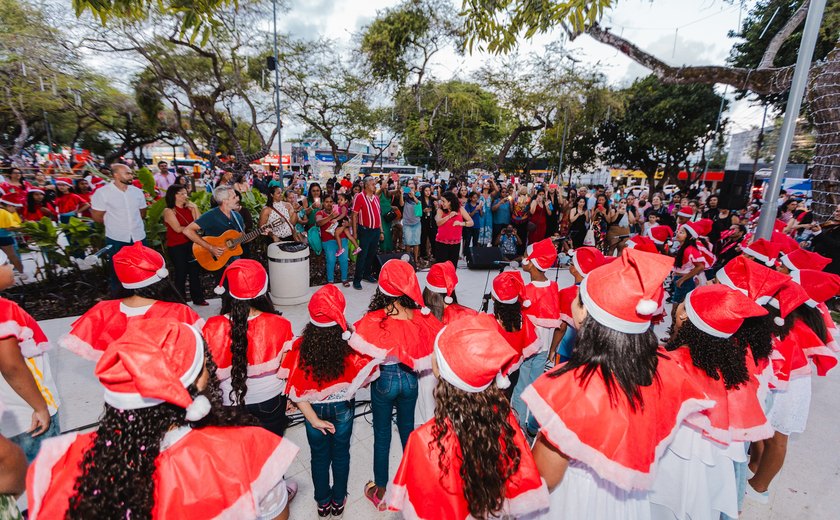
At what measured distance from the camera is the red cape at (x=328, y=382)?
89.9 inches

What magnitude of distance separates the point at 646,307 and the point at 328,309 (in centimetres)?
166

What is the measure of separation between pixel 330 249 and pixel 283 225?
98 cm

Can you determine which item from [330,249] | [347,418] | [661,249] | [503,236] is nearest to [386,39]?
[503,236]

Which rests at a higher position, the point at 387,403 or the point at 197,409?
the point at 197,409

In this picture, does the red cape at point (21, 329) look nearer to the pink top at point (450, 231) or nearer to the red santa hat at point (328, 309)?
the red santa hat at point (328, 309)

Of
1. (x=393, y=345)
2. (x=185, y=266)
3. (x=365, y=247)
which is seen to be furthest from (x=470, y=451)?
(x=365, y=247)

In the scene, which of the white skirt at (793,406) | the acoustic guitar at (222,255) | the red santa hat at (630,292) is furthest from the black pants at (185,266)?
the white skirt at (793,406)

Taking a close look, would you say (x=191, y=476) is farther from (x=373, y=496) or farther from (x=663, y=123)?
(x=663, y=123)

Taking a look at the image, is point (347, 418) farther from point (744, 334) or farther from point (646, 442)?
point (744, 334)

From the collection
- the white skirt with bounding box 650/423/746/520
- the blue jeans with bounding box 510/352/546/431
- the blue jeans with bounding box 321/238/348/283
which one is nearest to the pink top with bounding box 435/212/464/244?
the blue jeans with bounding box 321/238/348/283

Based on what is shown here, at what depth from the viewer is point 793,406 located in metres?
2.75

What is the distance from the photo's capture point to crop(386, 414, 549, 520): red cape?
1.44 metres

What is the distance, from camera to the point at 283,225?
6551mm

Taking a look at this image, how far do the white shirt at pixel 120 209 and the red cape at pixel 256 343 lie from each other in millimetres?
3769
